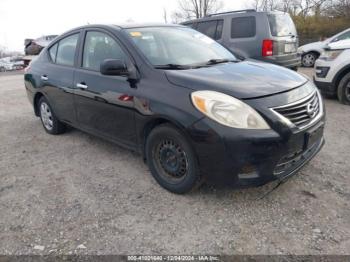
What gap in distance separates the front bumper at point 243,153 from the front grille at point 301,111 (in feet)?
0.35

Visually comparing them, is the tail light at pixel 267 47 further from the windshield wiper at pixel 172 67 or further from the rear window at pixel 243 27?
the windshield wiper at pixel 172 67

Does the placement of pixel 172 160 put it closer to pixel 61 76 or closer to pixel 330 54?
pixel 61 76

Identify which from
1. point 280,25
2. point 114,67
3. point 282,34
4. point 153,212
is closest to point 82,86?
point 114,67

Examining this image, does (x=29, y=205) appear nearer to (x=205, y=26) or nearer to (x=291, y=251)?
(x=291, y=251)

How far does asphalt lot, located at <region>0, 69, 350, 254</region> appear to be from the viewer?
2.35 metres

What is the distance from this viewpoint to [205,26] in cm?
802

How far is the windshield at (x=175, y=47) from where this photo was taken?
3232 mm

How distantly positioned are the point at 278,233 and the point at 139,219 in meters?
1.15

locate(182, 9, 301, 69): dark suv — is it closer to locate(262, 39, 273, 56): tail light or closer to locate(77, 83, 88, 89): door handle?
locate(262, 39, 273, 56): tail light

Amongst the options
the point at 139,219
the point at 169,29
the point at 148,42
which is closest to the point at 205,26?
the point at 169,29

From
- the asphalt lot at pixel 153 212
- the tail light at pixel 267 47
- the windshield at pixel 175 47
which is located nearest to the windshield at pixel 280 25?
the tail light at pixel 267 47

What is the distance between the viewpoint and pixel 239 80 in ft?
9.16

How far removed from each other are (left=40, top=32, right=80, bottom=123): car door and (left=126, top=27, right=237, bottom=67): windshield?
45.0 inches

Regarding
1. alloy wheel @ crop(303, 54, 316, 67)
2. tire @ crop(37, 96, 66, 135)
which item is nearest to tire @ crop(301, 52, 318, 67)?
alloy wheel @ crop(303, 54, 316, 67)
